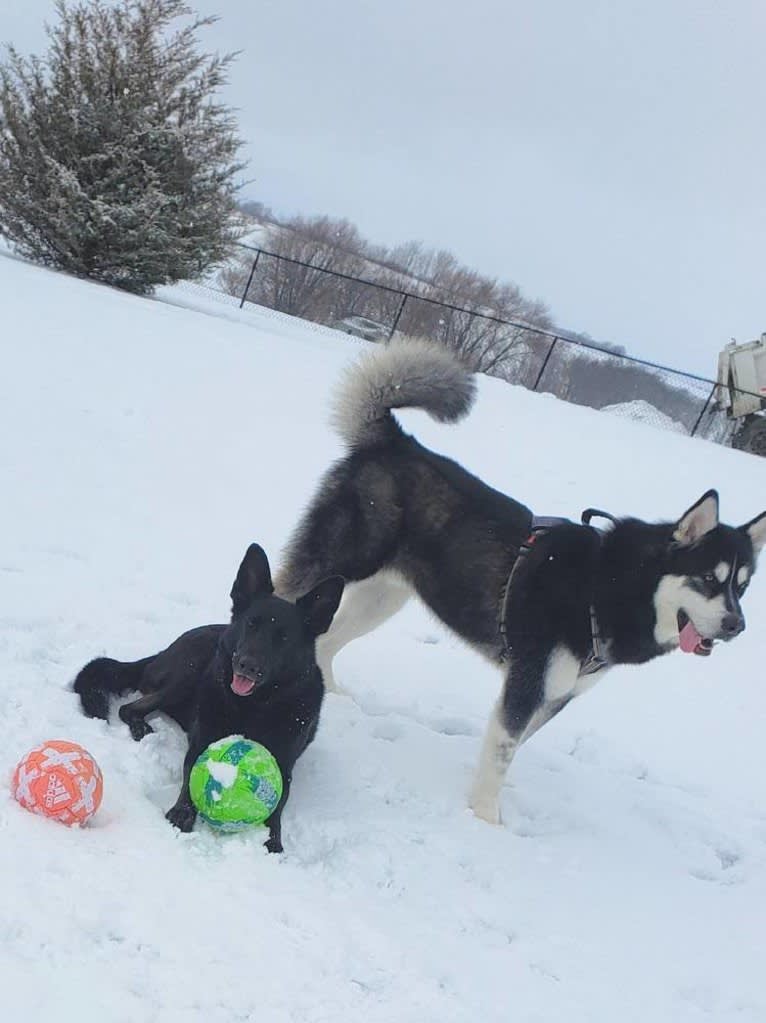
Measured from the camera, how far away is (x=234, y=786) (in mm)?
2846

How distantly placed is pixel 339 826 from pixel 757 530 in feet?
7.25

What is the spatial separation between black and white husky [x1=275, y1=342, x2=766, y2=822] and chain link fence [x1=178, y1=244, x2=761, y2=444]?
1479 cm

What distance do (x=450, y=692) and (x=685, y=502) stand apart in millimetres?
6900

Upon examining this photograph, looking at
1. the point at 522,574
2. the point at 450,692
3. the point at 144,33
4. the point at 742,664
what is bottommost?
the point at 450,692

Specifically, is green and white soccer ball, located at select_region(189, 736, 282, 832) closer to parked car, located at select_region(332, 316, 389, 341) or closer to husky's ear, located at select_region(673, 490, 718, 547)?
husky's ear, located at select_region(673, 490, 718, 547)

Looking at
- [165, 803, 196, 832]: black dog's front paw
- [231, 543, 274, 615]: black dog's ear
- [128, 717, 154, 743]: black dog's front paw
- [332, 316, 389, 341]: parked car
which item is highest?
[332, 316, 389, 341]: parked car

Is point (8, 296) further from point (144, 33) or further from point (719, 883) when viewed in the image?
point (719, 883)

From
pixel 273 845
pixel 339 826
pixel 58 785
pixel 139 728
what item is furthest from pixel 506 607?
pixel 58 785

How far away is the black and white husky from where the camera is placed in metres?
3.61

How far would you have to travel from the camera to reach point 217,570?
19.0ft

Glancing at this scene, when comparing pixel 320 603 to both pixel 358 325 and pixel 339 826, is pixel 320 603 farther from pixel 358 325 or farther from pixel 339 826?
pixel 358 325

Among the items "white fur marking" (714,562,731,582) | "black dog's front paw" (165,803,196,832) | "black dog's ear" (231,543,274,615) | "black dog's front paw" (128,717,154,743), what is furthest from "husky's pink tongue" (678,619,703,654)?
"black dog's front paw" (128,717,154,743)

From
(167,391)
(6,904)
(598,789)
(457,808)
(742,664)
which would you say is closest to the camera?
(6,904)

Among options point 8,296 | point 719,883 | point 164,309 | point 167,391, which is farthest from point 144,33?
point 719,883
